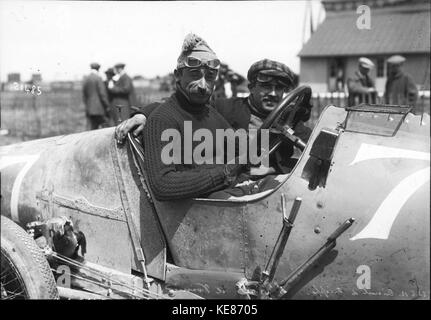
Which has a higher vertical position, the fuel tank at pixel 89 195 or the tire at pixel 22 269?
the fuel tank at pixel 89 195

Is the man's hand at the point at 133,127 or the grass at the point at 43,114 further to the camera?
the grass at the point at 43,114

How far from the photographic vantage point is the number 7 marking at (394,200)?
254 centimetres

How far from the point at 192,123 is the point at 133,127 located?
0.37 meters

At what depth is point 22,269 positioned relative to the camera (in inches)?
121

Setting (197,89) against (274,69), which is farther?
(274,69)

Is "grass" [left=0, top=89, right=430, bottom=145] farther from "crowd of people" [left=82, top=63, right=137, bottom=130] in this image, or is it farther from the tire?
the tire

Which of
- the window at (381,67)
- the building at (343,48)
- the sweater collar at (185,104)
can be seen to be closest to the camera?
the sweater collar at (185,104)

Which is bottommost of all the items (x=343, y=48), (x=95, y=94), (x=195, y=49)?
(x=95, y=94)

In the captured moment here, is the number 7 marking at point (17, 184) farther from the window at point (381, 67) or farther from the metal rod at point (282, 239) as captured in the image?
the window at point (381, 67)

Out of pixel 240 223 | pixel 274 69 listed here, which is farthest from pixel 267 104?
pixel 240 223

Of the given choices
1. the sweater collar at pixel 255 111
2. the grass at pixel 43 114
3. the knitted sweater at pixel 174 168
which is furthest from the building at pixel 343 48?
the knitted sweater at pixel 174 168

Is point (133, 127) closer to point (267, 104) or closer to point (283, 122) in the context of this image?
point (283, 122)

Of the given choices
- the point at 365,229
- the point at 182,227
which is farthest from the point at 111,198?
the point at 365,229
